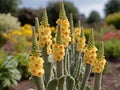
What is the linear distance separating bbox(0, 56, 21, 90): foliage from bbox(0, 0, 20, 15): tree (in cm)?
1893

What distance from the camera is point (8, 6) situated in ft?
88.4

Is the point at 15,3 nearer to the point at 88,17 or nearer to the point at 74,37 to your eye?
the point at 88,17

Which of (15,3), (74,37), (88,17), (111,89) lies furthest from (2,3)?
(74,37)

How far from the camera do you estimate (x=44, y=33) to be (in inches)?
178

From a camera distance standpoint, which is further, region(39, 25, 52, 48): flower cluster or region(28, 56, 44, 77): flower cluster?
region(39, 25, 52, 48): flower cluster

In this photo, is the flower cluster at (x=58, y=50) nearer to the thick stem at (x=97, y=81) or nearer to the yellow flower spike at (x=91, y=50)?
the yellow flower spike at (x=91, y=50)

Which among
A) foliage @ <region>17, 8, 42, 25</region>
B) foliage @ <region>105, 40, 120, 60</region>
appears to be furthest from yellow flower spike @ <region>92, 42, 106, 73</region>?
foliage @ <region>17, 8, 42, 25</region>

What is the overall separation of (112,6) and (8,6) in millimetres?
10935

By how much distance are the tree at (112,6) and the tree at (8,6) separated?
10.3 meters

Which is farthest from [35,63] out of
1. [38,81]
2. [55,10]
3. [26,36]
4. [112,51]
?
[55,10]

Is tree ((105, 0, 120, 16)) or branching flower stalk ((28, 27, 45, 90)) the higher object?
tree ((105, 0, 120, 16))

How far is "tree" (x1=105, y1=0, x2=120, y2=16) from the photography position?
113 feet

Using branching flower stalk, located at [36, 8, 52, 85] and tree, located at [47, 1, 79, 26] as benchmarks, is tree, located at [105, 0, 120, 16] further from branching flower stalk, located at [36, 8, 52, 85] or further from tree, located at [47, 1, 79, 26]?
branching flower stalk, located at [36, 8, 52, 85]

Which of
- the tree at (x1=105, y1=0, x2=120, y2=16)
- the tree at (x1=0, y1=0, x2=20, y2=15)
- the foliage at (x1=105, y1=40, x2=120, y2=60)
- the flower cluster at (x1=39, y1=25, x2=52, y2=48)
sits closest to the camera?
the flower cluster at (x1=39, y1=25, x2=52, y2=48)
